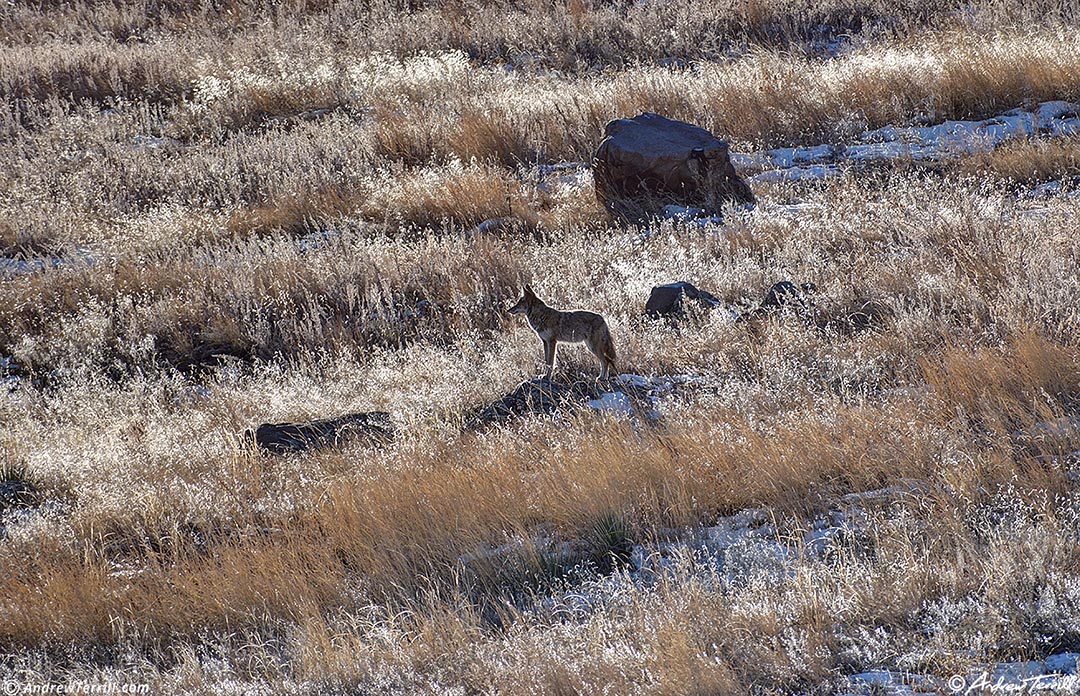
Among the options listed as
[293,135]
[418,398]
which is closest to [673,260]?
[418,398]

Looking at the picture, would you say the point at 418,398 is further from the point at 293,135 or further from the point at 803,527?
the point at 293,135

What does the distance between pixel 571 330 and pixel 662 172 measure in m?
4.77

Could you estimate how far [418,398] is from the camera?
661 centimetres

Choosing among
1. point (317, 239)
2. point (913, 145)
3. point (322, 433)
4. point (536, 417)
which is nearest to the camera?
point (536, 417)

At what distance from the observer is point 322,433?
6.26 metres

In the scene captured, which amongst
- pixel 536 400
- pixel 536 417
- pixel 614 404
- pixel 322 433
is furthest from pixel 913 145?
pixel 322 433

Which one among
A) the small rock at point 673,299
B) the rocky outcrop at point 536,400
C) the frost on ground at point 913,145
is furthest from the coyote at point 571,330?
the frost on ground at point 913,145

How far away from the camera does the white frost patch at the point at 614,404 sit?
227 inches

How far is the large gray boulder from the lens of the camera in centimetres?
1077

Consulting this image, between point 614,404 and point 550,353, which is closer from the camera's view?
point 614,404

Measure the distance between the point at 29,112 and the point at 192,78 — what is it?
2882 mm

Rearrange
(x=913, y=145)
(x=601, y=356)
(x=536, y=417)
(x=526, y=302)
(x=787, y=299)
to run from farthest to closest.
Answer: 1. (x=913, y=145)
2. (x=787, y=299)
3. (x=526, y=302)
4. (x=601, y=356)
5. (x=536, y=417)

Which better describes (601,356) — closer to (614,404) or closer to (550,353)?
(550,353)

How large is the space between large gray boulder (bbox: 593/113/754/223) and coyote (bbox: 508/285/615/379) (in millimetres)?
4064
